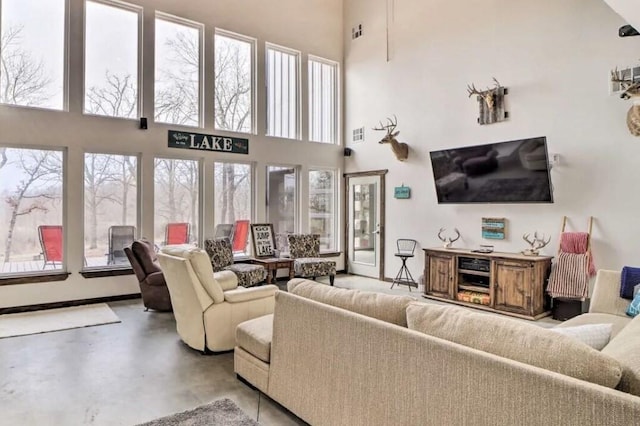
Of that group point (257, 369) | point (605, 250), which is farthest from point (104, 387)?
point (605, 250)

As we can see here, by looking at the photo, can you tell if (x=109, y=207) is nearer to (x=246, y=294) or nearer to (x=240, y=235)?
(x=240, y=235)

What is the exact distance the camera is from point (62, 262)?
5699 millimetres

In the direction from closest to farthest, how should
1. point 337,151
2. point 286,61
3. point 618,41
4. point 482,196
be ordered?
1. point 618,41
2. point 482,196
3. point 286,61
4. point 337,151

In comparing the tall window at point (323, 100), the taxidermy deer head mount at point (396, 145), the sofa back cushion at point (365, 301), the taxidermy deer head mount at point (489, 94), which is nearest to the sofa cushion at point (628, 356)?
the sofa back cushion at point (365, 301)

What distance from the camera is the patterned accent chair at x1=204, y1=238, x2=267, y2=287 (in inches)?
241

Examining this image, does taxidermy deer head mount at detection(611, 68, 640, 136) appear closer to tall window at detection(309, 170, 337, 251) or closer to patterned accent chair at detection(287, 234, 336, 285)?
patterned accent chair at detection(287, 234, 336, 285)

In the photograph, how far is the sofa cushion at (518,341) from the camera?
1344 millimetres

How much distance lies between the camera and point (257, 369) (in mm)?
2768

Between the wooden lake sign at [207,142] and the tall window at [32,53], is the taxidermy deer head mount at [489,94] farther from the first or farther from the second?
the tall window at [32,53]

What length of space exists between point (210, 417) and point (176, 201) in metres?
4.76

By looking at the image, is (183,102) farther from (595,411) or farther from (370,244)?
(595,411)

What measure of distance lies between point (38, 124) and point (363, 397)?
5.78 m

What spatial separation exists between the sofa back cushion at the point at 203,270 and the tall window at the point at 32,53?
12.6ft

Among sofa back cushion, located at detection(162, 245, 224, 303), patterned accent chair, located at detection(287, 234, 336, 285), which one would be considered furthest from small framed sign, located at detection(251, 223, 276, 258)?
sofa back cushion, located at detection(162, 245, 224, 303)
